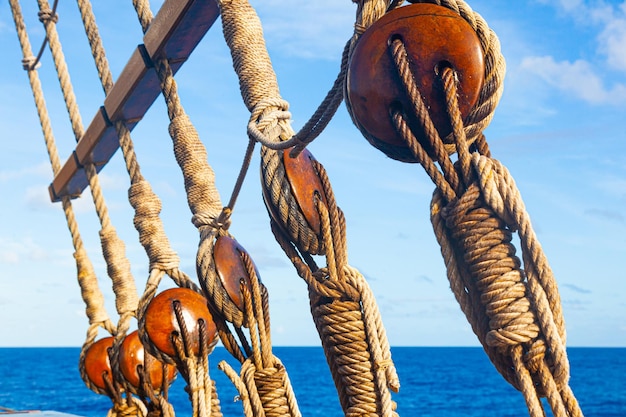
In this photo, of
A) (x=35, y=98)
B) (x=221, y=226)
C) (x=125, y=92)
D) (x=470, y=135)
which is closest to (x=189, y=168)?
(x=221, y=226)

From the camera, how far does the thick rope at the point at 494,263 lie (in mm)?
1123

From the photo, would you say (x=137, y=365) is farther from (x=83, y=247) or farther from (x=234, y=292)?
(x=234, y=292)

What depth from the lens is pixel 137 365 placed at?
12.8 ft

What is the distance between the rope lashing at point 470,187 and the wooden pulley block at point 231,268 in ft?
4.15

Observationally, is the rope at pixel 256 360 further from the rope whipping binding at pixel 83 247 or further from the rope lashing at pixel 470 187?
the rope whipping binding at pixel 83 247

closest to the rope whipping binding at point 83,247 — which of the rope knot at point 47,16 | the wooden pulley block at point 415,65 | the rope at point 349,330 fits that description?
the rope knot at point 47,16

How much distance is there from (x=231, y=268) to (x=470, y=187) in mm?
1408

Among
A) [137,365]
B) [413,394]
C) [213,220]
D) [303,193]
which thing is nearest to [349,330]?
[303,193]

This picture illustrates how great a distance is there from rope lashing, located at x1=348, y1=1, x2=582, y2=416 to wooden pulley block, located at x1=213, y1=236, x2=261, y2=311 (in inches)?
49.8

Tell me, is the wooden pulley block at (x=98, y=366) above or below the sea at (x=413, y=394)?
above

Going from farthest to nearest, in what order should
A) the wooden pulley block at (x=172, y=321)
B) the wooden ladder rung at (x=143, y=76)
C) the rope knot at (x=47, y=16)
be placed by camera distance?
the rope knot at (x=47, y=16)
the wooden ladder rung at (x=143, y=76)
the wooden pulley block at (x=172, y=321)

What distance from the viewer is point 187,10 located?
296 cm

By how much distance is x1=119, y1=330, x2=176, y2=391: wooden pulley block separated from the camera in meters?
3.85

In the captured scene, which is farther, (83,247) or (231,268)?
(83,247)
